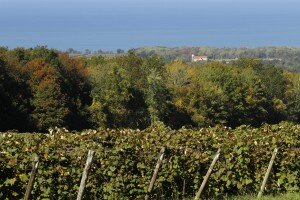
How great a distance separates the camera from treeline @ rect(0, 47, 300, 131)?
49.0 metres

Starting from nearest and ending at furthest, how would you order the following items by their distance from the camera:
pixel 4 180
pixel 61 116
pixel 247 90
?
pixel 4 180, pixel 61 116, pixel 247 90

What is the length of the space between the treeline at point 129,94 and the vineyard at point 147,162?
1387 inches

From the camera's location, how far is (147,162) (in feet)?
38.5

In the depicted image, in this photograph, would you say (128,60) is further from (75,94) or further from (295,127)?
(295,127)

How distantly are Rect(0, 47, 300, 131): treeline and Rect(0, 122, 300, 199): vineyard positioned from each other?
35.2 meters

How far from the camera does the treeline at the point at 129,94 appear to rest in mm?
48969

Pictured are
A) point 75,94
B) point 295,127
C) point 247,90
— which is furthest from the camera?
point 247,90

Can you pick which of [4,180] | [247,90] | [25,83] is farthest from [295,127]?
[247,90]

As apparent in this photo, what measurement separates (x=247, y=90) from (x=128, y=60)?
13.9 m

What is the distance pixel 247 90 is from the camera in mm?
64562

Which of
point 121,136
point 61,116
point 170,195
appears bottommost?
point 61,116

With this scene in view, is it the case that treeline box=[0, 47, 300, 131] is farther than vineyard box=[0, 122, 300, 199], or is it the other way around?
treeline box=[0, 47, 300, 131]

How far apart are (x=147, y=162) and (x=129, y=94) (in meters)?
43.8

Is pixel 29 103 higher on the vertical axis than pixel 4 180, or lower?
lower
